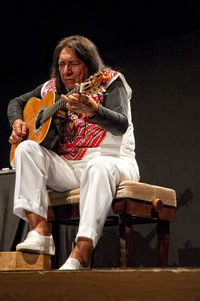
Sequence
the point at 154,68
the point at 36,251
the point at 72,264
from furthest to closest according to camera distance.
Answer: the point at 154,68 → the point at 36,251 → the point at 72,264

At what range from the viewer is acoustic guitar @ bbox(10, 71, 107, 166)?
1.88 m

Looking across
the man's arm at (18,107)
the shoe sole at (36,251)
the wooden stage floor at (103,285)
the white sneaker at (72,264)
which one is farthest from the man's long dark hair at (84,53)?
the wooden stage floor at (103,285)

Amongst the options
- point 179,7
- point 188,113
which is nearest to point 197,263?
point 188,113

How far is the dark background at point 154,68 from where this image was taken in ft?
9.44

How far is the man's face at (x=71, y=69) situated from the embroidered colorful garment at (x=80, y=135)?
0.14 meters

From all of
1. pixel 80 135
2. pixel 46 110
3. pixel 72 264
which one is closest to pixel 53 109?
pixel 46 110

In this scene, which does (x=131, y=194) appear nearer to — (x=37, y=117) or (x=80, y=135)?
(x=80, y=135)

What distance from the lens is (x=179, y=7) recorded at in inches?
114

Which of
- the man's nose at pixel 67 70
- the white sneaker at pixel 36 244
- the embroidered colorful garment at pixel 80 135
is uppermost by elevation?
the man's nose at pixel 67 70

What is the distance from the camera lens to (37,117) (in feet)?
7.14

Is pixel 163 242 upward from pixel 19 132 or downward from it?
downward

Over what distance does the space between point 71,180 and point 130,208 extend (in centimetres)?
32

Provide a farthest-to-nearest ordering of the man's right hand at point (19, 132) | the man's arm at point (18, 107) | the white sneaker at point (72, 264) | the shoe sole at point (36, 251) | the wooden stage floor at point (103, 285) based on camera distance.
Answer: the man's arm at point (18, 107) < the man's right hand at point (19, 132) < the shoe sole at point (36, 251) < the white sneaker at point (72, 264) < the wooden stage floor at point (103, 285)

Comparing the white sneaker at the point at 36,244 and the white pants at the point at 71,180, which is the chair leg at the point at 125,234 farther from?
the white sneaker at the point at 36,244
